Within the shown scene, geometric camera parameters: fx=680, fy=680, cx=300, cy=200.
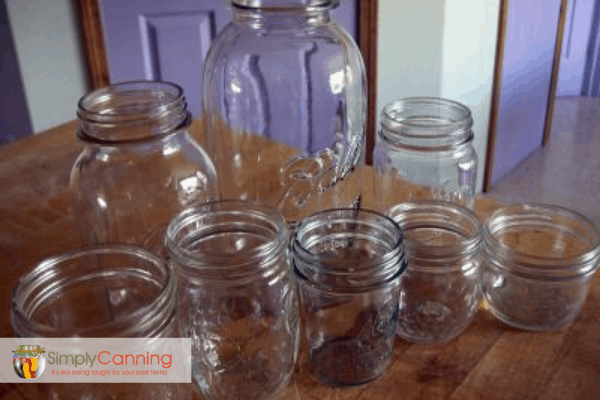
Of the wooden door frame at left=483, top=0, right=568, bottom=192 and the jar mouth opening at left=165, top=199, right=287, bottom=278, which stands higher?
the jar mouth opening at left=165, top=199, right=287, bottom=278

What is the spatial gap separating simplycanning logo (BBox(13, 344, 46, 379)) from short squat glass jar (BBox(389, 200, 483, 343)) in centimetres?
28

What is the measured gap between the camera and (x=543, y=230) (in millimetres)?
676

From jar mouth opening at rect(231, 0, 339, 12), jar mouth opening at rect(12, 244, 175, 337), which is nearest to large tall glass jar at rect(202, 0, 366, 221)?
jar mouth opening at rect(231, 0, 339, 12)

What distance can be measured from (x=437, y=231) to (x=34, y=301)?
35 centimetres

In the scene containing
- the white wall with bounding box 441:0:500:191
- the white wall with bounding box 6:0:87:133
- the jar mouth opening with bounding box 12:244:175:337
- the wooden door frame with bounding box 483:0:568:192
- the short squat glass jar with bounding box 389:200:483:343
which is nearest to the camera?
the jar mouth opening with bounding box 12:244:175:337

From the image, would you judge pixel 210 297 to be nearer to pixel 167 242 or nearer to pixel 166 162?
pixel 167 242

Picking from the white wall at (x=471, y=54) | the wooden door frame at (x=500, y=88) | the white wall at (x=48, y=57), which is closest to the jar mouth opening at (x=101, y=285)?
the white wall at (x=48, y=57)

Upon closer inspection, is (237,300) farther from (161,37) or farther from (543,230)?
(161,37)

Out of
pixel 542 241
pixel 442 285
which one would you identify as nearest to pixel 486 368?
pixel 442 285

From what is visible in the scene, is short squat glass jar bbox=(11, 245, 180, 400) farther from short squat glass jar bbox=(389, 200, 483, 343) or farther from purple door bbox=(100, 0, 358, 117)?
purple door bbox=(100, 0, 358, 117)

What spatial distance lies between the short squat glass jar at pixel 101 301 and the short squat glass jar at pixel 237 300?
3cm

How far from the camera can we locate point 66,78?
1681mm

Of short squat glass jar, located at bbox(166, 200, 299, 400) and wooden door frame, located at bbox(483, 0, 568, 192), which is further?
wooden door frame, located at bbox(483, 0, 568, 192)

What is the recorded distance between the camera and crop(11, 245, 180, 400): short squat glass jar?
0.44 metres
